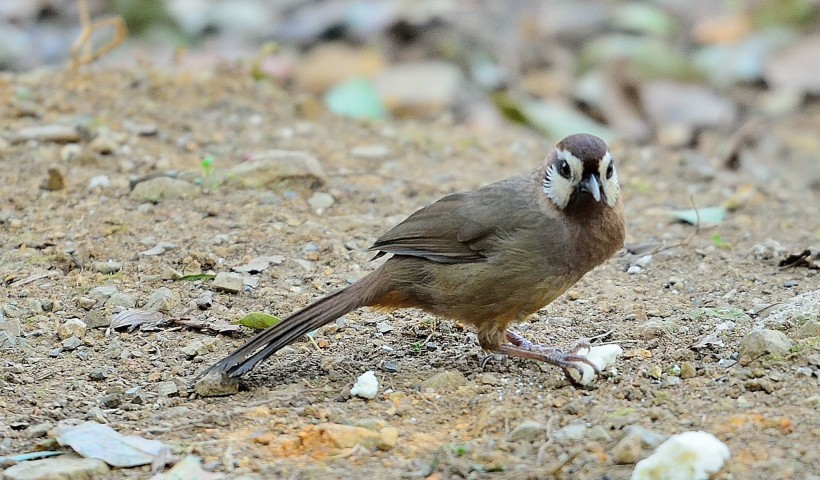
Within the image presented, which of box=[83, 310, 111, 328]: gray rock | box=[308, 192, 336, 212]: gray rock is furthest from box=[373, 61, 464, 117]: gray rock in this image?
box=[83, 310, 111, 328]: gray rock

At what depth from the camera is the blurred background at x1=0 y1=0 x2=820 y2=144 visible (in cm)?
750

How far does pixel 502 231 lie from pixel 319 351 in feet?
2.79

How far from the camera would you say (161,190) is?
5.35m

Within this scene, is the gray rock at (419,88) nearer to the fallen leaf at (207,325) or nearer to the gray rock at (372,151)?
the gray rock at (372,151)

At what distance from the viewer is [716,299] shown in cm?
446

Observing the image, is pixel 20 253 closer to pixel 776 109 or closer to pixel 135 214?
pixel 135 214

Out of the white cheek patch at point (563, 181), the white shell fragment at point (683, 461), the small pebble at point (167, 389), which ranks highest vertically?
the white cheek patch at point (563, 181)

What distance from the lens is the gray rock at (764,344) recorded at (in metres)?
3.62

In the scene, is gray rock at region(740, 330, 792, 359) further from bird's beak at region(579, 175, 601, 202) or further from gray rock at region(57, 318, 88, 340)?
gray rock at region(57, 318, 88, 340)

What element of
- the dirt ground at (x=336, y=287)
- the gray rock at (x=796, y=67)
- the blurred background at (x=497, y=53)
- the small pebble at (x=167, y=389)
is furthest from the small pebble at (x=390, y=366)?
the gray rock at (x=796, y=67)

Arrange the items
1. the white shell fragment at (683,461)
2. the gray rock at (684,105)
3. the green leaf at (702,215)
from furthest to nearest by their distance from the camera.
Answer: the gray rock at (684,105)
the green leaf at (702,215)
the white shell fragment at (683,461)

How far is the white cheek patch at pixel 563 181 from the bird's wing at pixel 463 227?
95 millimetres

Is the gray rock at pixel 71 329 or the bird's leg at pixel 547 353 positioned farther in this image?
the gray rock at pixel 71 329

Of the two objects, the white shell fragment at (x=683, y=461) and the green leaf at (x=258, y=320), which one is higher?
the white shell fragment at (x=683, y=461)
